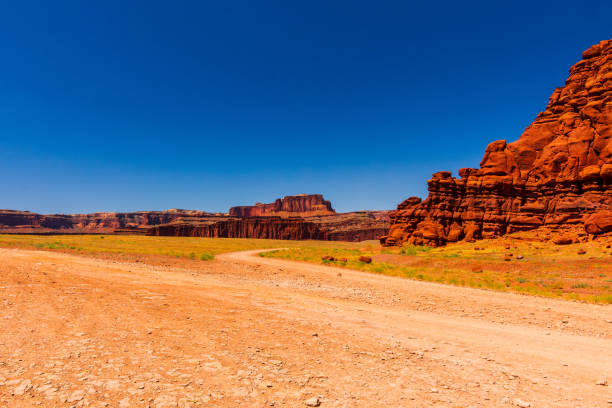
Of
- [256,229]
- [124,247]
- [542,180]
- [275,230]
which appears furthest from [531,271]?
[256,229]

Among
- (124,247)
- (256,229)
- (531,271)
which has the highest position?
(256,229)

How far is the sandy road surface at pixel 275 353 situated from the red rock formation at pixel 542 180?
36.3 metres

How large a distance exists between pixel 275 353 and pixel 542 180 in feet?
167

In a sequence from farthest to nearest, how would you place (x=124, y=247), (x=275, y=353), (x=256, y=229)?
(x=256, y=229)
(x=124, y=247)
(x=275, y=353)

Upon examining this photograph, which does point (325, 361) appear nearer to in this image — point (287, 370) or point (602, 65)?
point (287, 370)

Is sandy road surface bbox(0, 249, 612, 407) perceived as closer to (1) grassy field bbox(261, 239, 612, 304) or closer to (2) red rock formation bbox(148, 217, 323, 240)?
(1) grassy field bbox(261, 239, 612, 304)

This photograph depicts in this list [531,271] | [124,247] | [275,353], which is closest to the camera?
[275,353]

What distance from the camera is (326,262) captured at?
32844mm

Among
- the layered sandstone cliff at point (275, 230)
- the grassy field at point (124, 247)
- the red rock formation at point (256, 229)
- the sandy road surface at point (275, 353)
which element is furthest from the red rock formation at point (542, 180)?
the red rock formation at point (256, 229)

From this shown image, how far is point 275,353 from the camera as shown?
5875mm

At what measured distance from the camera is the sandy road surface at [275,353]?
4285 mm

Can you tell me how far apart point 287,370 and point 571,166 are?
50.9 metres

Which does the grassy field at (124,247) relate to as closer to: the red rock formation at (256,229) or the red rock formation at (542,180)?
the red rock formation at (542,180)

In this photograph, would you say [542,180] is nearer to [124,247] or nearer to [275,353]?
[275,353]
